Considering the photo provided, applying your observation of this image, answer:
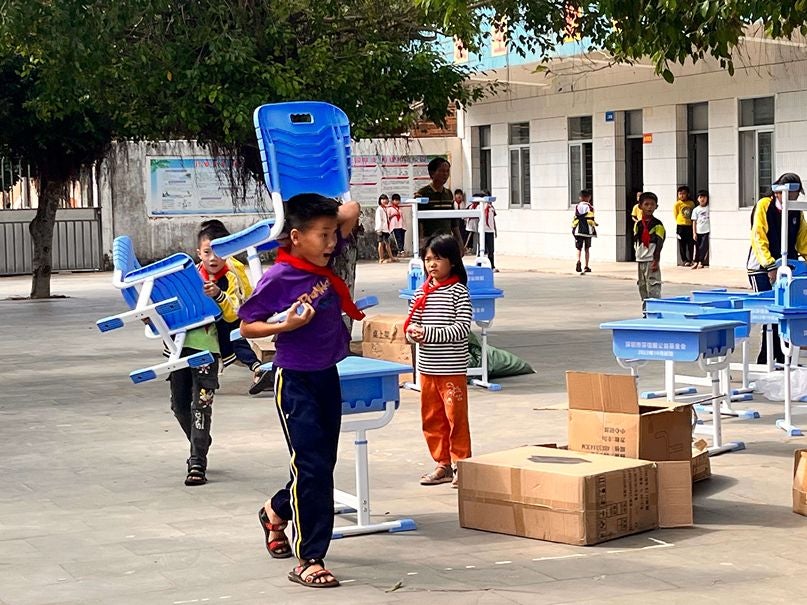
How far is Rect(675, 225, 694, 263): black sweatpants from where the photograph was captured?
1078 inches

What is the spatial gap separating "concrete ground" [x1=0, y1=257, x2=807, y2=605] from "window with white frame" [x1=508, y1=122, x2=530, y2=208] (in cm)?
2122

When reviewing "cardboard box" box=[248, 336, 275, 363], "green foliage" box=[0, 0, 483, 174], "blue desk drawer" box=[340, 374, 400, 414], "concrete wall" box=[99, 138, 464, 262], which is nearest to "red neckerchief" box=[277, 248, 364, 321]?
"blue desk drawer" box=[340, 374, 400, 414]

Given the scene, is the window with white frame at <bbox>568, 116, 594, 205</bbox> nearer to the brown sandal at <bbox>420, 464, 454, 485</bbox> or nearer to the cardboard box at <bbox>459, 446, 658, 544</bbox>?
the brown sandal at <bbox>420, 464, 454, 485</bbox>

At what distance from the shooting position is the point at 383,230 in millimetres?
32844

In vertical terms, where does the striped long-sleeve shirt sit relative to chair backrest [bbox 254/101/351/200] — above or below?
below

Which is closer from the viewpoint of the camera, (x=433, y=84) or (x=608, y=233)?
(x=433, y=84)

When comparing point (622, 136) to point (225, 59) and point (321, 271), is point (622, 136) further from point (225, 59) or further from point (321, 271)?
point (321, 271)

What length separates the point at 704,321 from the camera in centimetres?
838

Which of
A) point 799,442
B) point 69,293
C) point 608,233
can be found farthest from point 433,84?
point 608,233

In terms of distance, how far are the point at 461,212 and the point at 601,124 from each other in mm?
19248

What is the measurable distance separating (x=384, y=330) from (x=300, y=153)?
14.8ft

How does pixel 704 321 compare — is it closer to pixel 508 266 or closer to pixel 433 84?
pixel 433 84

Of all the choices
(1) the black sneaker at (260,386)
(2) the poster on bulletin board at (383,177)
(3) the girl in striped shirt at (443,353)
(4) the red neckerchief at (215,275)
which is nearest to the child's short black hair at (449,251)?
(3) the girl in striped shirt at (443,353)

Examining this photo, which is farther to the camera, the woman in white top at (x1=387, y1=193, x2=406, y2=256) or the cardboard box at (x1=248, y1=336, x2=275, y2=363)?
the woman in white top at (x1=387, y1=193, x2=406, y2=256)
